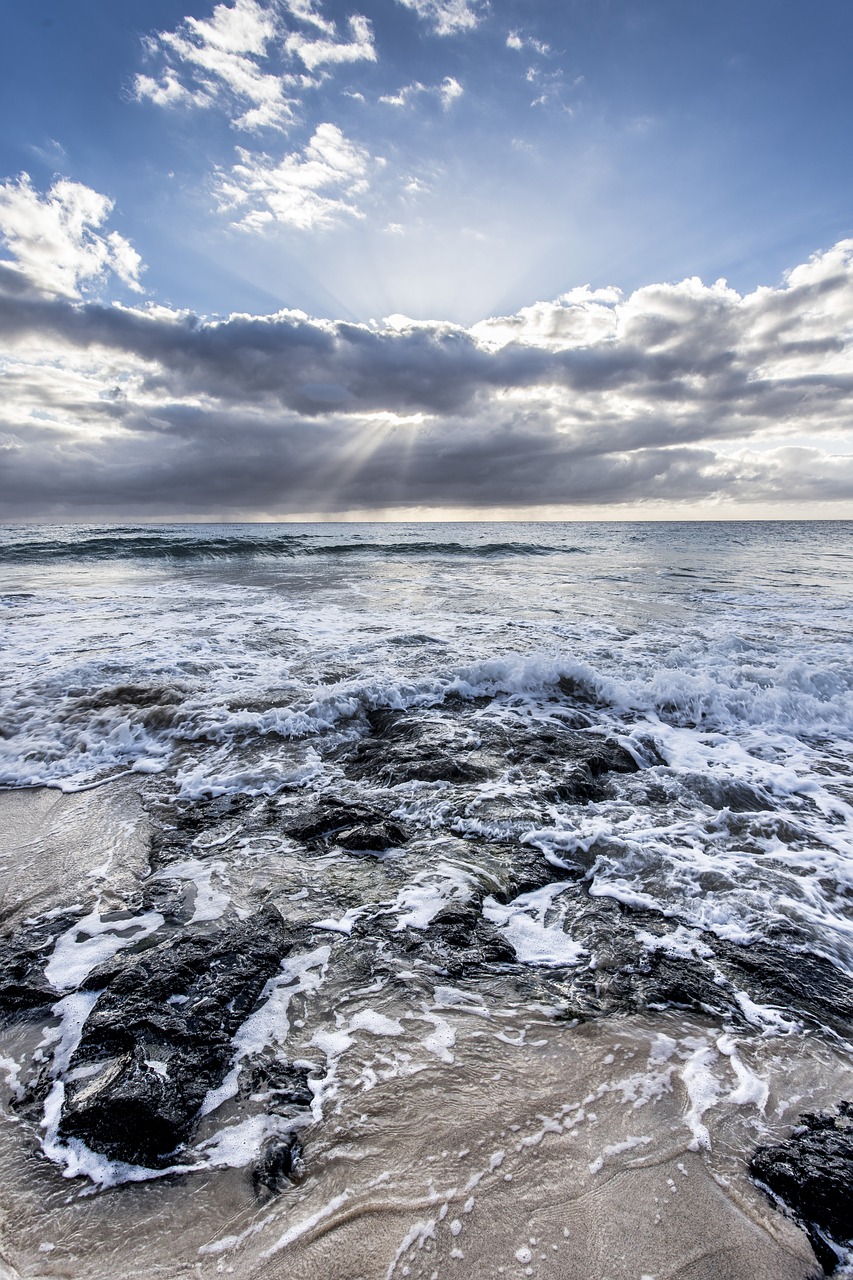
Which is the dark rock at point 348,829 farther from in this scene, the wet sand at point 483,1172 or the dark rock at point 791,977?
the dark rock at point 791,977

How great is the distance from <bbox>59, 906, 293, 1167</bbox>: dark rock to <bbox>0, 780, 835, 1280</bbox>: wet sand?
0.44 ft

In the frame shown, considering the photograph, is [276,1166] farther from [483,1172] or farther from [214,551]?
[214,551]

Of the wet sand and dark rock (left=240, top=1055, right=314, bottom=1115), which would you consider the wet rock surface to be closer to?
the wet sand

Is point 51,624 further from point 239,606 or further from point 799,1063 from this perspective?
point 799,1063

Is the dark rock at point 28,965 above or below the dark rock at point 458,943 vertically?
above

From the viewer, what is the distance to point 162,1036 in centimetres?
253

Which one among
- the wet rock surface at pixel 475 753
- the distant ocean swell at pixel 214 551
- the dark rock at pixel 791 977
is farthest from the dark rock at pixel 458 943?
the distant ocean swell at pixel 214 551

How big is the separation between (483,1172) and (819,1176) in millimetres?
1189

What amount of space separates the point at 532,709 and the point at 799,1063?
194 inches

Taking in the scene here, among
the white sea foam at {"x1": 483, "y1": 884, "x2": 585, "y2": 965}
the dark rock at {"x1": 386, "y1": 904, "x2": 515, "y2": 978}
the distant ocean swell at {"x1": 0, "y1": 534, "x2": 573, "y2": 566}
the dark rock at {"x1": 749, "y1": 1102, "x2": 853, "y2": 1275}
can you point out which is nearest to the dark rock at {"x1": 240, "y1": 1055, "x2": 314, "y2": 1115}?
the dark rock at {"x1": 386, "y1": 904, "x2": 515, "y2": 978}

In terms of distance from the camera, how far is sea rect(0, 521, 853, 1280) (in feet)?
6.19

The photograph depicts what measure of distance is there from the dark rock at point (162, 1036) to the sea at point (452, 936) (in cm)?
6

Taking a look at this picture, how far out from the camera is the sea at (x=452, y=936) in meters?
1.89

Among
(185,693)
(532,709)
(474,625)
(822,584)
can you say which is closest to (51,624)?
(185,693)
